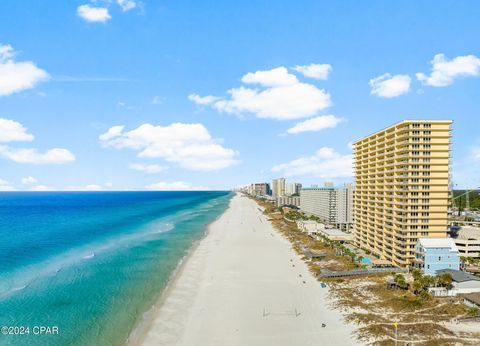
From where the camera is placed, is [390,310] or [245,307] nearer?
[390,310]

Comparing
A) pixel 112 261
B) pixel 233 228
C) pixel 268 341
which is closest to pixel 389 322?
pixel 268 341

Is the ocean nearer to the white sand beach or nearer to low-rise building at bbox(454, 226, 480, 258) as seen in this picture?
the white sand beach

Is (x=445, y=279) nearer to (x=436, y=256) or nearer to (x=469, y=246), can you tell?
(x=436, y=256)

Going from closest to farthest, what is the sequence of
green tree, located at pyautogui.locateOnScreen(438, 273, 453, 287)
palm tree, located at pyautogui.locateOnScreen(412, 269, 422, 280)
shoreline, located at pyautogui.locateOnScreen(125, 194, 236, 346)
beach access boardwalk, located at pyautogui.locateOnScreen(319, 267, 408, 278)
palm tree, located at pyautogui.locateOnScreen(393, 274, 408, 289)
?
1. shoreline, located at pyautogui.locateOnScreen(125, 194, 236, 346)
2. green tree, located at pyautogui.locateOnScreen(438, 273, 453, 287)
3. palm tree, located at pyautogui.locateOnScreen(393, 274, 408, 289)
4. palm tree, located at pyautogui.locateOnScreen(412, 269, 422, 280)
5. beach access boardwalk, located at pyautogui.locateOnScreen(319, 267, 408, 278)

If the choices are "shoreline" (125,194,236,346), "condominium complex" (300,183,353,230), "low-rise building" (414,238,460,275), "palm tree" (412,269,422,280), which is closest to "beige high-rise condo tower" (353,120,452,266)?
"low-rise building" (414,238,460,275)

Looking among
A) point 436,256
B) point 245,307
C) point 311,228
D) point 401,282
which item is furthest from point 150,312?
point 311,228
